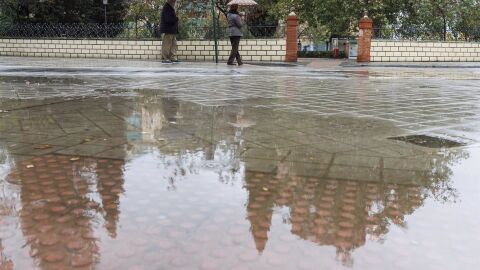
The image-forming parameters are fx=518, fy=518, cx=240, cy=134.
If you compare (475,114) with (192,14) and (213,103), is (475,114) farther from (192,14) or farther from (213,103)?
(192,14)

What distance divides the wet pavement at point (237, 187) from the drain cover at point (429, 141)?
34 millimetres

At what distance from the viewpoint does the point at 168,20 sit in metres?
15.9

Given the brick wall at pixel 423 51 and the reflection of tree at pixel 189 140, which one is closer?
the reflection of tree at pixel 189 140

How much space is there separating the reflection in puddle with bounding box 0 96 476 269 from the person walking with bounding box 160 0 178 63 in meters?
11.1

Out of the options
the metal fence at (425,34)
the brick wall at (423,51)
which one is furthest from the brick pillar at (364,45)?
the metal fence at (425,34)

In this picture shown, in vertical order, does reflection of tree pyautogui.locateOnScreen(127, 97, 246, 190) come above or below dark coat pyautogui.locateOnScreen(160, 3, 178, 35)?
below

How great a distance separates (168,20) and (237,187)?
1337 cm

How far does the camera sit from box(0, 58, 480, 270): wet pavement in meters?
2.32

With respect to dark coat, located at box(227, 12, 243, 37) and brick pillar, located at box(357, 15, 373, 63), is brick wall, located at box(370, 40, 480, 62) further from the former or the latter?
dark coat, located at box(227, 12, 243, 37)

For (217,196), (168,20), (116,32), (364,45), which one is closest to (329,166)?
(217,196)

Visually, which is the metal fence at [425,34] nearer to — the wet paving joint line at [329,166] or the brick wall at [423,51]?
the brick wall at [423,51]

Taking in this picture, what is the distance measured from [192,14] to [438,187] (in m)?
22.1

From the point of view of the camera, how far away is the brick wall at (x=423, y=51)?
2016 centimetres

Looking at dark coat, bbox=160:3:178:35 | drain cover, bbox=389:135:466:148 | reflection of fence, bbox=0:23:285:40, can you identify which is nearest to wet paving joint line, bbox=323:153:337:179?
drain cover, bbox=389:135:466:148
